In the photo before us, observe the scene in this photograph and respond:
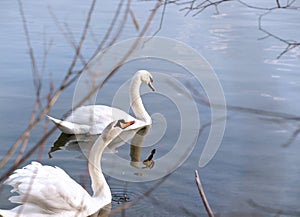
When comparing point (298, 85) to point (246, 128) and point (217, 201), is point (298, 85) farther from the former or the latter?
point (217, 201)

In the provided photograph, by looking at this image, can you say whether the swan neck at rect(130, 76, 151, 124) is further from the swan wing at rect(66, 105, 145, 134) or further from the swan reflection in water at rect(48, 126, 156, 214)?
the swan wing at rect(66, 105, 145, 134)

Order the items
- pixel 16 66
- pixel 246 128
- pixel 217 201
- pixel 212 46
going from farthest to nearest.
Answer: pixel 212 46, pixel 16 66, pixel 246 128, pixel 217 201

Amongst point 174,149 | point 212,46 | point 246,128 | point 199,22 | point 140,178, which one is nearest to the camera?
point 140,178

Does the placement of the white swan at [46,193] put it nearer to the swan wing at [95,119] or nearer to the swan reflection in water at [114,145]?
the swan reflection in water at [114,145]

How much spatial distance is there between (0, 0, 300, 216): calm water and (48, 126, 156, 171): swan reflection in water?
0.22 feet

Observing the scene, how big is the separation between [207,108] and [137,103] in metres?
0.81

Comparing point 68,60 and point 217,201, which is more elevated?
point 217,201

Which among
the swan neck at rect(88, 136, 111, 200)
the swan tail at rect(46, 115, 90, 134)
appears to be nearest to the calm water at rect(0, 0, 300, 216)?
the swan neck at rect(88, 136, 111, 200)

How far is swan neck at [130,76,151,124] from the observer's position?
24.0 ft

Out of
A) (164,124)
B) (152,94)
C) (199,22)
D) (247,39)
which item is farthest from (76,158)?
(199,22)

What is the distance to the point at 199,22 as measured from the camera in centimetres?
1306

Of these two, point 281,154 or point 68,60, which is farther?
point 68,60

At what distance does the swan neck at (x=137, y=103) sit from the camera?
7.33 metres

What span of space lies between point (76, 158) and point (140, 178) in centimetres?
65
